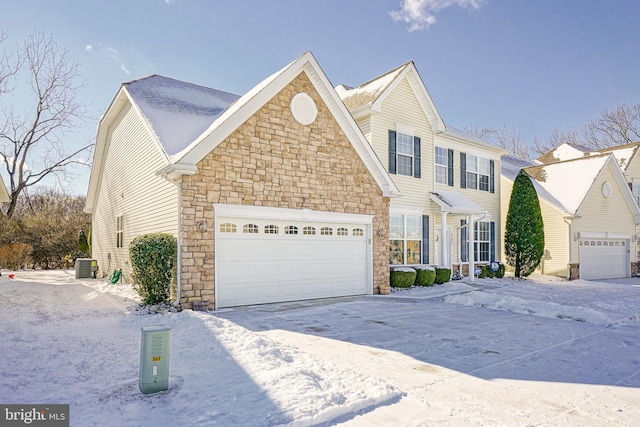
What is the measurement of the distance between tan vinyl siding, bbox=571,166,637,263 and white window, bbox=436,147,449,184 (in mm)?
6855

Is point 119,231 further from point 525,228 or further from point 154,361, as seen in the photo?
point 525,228

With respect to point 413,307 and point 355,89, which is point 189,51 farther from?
point 413,307

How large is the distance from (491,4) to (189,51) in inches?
422

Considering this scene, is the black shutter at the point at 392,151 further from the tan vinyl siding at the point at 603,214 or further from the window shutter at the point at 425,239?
the tan vinyl siding at the point at 603,214

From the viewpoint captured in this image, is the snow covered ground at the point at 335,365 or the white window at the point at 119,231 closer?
the snow covered ground at the point at 335,365

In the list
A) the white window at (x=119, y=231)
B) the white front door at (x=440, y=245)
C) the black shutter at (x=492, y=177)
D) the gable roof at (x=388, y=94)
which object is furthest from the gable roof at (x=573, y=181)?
the white window at (x=119, y=231)

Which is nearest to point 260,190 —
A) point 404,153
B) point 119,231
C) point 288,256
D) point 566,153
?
point 288,256

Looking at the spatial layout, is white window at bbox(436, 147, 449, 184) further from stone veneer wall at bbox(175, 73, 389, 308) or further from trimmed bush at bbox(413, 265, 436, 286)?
stone veneer wall at bbox(175, 73, 389, 308)

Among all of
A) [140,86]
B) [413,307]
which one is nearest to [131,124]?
[140,86]

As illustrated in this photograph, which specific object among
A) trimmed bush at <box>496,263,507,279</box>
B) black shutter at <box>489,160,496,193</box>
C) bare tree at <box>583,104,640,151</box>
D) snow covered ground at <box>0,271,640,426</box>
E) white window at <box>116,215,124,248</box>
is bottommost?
snow covered ground at <box>0,271,640,426</box>

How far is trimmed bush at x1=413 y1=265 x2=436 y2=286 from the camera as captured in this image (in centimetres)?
1541

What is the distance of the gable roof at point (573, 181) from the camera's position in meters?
20.7

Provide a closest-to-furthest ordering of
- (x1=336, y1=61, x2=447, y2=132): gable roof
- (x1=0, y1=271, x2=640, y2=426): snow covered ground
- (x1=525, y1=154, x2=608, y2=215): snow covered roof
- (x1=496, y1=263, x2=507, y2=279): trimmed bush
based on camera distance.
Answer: (x1=0, y1=271, x2=640, y2=426): snow covered ground, (x1=336, y1=61, x2=447, y2=132): gable roof, (x1=496, y1=263, x2=507, y2=279): trimmed bush, (x1=525, y1=154, x2=608, y2=215): snow covered roof

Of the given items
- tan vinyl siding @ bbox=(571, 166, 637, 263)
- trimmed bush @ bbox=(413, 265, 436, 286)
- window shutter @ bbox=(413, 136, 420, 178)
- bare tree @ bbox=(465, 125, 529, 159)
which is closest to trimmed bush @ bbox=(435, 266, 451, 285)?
trimmed bush @ bbox=(413, 265, 436, 286)
